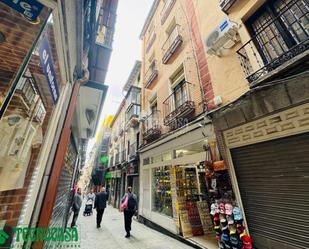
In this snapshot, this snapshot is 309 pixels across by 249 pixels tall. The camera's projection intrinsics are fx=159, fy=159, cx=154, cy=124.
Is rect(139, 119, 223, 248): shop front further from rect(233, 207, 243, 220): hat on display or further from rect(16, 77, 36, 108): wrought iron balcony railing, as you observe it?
rect(16, 77, 36, 108): wrought iron balcony railing

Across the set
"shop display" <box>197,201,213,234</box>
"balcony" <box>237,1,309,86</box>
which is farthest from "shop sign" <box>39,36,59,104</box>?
"shop display" <box>197,201,213,234</box>

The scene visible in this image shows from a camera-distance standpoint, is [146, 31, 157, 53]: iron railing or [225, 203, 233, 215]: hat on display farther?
[146, 31, 157, 53]: iron railing

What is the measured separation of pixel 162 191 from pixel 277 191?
16.3ft

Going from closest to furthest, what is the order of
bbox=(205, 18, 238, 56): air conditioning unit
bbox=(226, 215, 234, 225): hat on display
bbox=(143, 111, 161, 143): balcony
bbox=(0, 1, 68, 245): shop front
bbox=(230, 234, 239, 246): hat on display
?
bbox=(0, 1, 68, 245): shop front
bbox=(230, 234, 239, 246): hat on display
bbox=(226, 215, 234, 225): hat on display
bbox=(205, 18, 238, 56): air conditioning unit
bbox=(143, 111, 161, 143): balcony

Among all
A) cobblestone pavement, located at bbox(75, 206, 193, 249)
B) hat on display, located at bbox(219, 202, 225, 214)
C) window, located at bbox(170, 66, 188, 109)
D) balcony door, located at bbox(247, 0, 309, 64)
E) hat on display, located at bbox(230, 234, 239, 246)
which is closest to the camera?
balcony door, located at bbox(247, 0, 309, 64)

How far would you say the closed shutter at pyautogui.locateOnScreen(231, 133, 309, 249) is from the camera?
281 centimetres

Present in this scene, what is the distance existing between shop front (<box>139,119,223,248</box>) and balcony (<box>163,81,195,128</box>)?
24.2 inches

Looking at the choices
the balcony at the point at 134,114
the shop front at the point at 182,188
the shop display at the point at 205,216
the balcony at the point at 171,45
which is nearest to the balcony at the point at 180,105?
the shop front at the point at 182,188

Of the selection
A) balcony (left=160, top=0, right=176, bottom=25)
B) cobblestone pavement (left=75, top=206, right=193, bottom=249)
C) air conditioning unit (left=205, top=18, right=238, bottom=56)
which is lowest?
cobblestone pavement (left=75, top=206, right=193, bottom=249)

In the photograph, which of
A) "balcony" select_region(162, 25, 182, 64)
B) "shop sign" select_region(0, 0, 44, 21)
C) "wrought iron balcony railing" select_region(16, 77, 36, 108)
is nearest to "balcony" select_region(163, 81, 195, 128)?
"balcony" select_region(162, 25, 182, 64)

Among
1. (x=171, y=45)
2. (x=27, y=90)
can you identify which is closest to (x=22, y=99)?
(x=27, y=90)

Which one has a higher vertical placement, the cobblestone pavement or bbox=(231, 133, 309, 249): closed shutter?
bbox=(231, 133, 309, 249): closed shutter

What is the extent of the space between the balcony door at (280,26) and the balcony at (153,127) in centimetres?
526

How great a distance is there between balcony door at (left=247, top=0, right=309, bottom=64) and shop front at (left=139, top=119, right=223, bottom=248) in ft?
7.81
